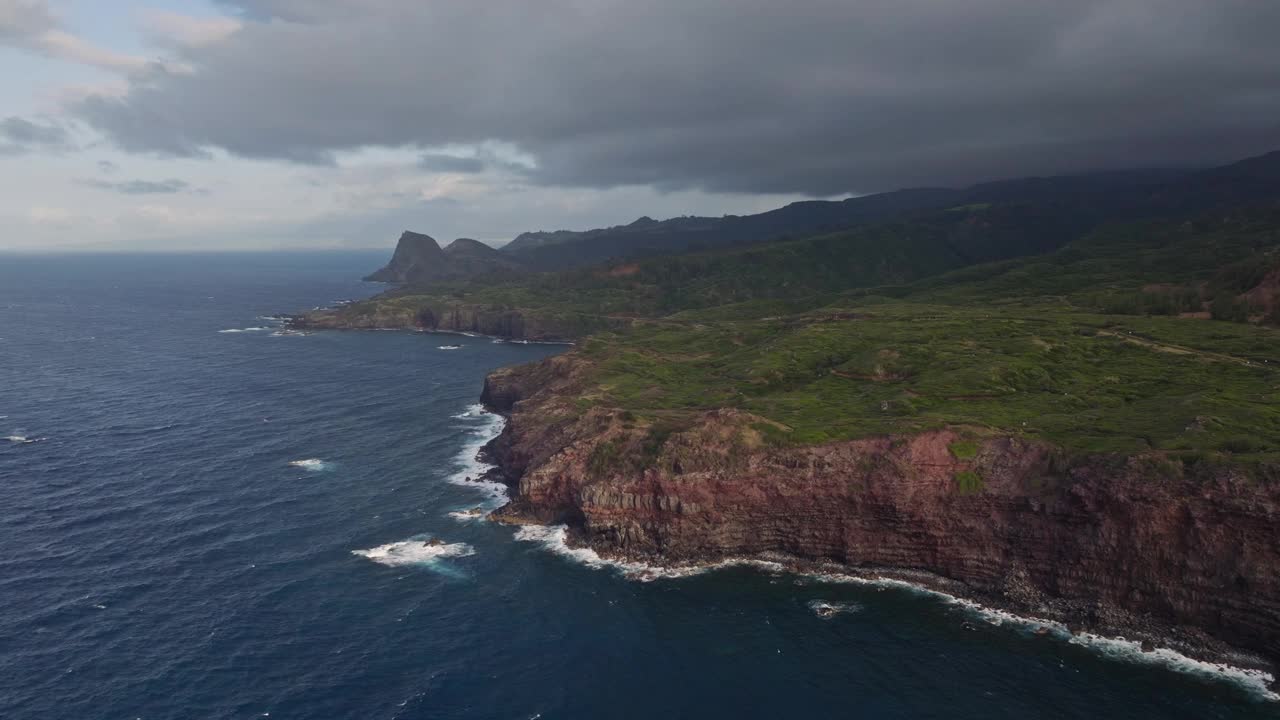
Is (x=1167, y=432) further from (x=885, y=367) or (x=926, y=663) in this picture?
(x=885, y=367)

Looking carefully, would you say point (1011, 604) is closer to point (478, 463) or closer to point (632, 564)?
point (632, 564)

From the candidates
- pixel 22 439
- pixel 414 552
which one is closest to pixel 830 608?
pixel 414 552

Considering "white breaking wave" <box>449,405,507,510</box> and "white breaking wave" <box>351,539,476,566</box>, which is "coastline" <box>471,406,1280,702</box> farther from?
"white breaking wave" <box>351,539,476,566</box>

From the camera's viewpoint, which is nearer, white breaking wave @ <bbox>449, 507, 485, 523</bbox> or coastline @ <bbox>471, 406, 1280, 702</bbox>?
coastline @ <bbox>471, 406, 1280, 702</bbox>

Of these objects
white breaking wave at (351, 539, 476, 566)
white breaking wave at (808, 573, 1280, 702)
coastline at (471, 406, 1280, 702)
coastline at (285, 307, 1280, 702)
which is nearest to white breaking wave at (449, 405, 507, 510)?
coastline at (285, 307, 1280, 702)

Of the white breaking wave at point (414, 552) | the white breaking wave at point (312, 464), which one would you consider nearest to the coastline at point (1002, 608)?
the white breaking wave at point (414, 552)

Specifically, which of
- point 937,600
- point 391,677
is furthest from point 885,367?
point 391,677
